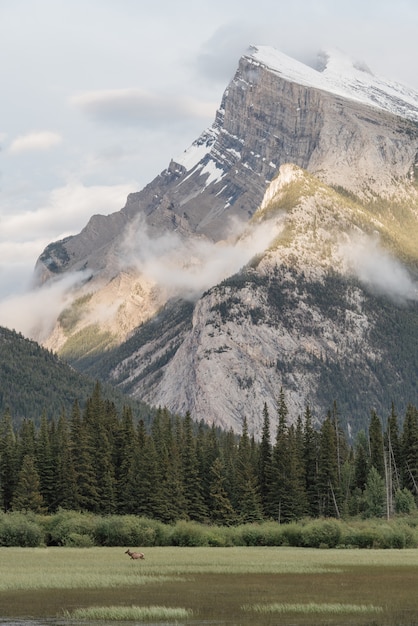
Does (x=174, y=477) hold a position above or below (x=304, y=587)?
above

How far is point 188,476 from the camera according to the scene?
17825cm

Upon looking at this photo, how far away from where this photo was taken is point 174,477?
171m

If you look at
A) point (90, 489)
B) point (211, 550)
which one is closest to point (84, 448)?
point (90, 489)

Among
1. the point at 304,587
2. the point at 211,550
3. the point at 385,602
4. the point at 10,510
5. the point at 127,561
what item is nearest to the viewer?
the point at 385,602

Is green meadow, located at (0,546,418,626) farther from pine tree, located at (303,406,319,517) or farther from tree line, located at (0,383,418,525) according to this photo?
pine tree, located at (303,406,319,517)

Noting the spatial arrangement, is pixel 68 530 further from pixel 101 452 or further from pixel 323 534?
pixel 101 452

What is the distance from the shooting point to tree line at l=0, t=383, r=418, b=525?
169 metres

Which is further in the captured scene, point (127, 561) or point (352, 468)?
point (352, 468)

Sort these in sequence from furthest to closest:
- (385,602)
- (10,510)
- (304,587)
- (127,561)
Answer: (10,510) → (127,561) → (304,587) → (385,602)

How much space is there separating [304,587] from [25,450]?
102 metres

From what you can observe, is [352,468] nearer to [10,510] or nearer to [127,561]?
[10,510]

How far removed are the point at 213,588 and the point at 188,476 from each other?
324 ft

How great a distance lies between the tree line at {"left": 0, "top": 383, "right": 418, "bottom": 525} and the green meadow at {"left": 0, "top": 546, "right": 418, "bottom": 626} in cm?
5660

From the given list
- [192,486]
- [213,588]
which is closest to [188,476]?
[192,486]
